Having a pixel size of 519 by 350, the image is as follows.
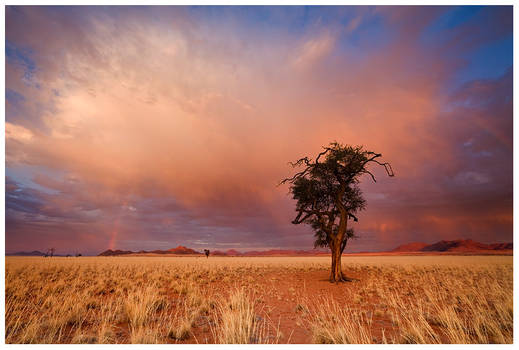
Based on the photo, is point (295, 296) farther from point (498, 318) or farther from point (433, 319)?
point (498, 318)

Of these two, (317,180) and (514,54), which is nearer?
(514,54)

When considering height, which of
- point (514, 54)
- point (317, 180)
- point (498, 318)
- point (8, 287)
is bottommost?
point (498, 318)

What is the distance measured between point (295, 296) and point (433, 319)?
21.0 feet

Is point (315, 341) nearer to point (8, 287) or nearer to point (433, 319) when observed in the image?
point (433, 319)

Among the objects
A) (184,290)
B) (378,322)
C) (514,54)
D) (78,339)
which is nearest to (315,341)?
(378,322)

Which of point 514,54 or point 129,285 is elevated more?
point 514,54

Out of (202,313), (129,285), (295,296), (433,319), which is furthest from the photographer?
(129,285)

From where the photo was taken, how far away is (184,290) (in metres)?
14.8

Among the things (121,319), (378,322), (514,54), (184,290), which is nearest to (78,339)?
(121,319)

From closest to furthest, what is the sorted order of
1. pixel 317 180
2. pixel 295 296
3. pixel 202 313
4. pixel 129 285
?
1. pixel 202 313
2. pixel 295 296
3. pixel 129 285
4. pixel 317 180

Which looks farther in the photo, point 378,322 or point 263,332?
A: point 378,322

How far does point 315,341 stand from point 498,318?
20.6 ft

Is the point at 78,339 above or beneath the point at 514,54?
beneath

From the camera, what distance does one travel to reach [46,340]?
6320 mm
